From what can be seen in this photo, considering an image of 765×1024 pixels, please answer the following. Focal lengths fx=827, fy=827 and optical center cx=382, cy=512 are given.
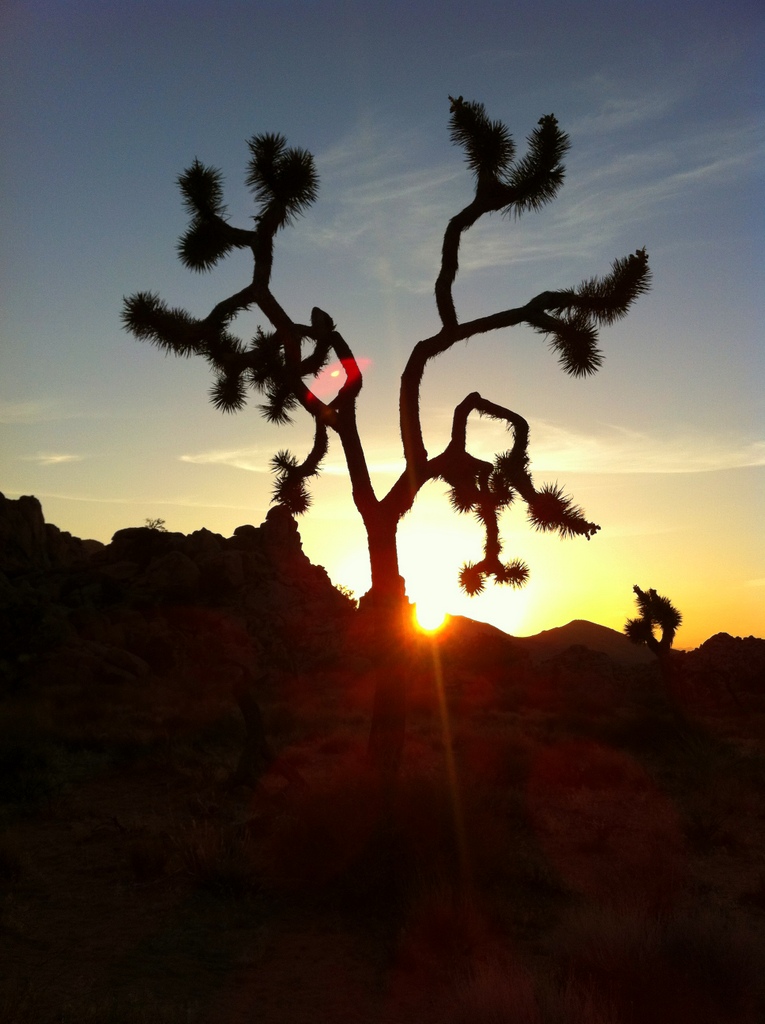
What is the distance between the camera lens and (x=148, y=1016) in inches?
164

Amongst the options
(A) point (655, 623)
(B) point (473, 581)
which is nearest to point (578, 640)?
(A) point (655, 623)

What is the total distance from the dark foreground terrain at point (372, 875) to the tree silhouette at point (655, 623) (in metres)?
2.75

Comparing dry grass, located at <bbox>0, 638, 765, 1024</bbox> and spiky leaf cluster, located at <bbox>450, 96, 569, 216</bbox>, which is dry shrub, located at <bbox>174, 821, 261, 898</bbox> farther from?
spiky leaf cluster, located at <bbox>450, 96, 569, 216</bbox>

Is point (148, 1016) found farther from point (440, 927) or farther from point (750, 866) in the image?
point (750, 866)

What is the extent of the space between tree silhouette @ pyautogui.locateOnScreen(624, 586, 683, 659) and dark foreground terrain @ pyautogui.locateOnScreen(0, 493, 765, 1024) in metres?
2.75

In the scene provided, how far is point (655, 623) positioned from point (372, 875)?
49.3ft

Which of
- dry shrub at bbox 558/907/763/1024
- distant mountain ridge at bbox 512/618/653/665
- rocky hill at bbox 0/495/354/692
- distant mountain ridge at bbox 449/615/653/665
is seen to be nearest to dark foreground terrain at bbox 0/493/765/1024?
dry shrub at bbox 558/907/763/1024

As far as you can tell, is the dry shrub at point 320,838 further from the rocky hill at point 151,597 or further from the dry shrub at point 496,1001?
the rocky hill at point 151,597

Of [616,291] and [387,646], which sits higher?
[616,291]

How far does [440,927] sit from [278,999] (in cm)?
119

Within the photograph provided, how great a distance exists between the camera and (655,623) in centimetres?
1973

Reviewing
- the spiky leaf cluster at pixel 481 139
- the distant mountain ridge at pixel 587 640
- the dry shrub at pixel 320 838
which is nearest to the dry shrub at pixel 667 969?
the dry shrub at pixel 320 838

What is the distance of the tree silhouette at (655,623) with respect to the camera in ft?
64.1

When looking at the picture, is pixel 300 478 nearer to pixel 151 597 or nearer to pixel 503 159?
pixel 503 159
